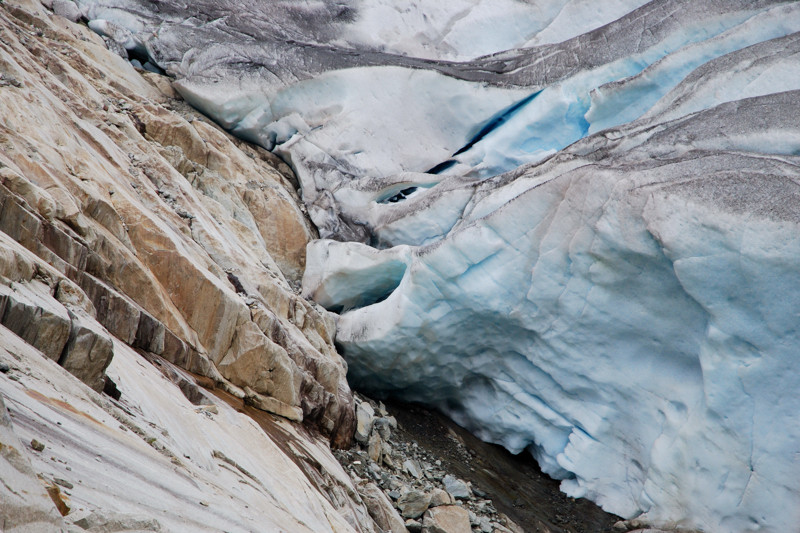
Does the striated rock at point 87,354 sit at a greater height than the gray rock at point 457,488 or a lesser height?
greater

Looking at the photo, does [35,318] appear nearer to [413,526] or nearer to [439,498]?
[413,526]

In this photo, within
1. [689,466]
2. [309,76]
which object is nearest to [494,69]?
[309,76]

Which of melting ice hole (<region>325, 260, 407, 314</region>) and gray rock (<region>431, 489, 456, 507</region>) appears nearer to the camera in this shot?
gray rock (<region>431, 489, 456, 507</region>)

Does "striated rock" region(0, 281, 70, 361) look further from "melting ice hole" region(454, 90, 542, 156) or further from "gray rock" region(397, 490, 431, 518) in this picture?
"melting ice hole" region(454, 90, 542, 156)

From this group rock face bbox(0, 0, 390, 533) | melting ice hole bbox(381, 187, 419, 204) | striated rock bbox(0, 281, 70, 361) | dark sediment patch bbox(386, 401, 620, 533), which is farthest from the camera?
melting ice hole bbox(381, 187, 419, 204)

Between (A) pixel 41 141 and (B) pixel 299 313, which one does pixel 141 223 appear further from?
(B) pixel 299 313

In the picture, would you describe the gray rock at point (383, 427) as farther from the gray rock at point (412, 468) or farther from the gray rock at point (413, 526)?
the gray rock at point (413, 526)

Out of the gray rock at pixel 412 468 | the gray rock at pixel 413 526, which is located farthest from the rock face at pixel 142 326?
the gray rock at pixel 412 468

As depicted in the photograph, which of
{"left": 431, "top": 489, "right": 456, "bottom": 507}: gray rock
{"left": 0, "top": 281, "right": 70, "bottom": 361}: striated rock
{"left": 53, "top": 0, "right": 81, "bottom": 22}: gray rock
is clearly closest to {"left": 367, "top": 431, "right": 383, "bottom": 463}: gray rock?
{"left": 431, "top": 489, "right": 456, "bottom": 507}: gray rock
